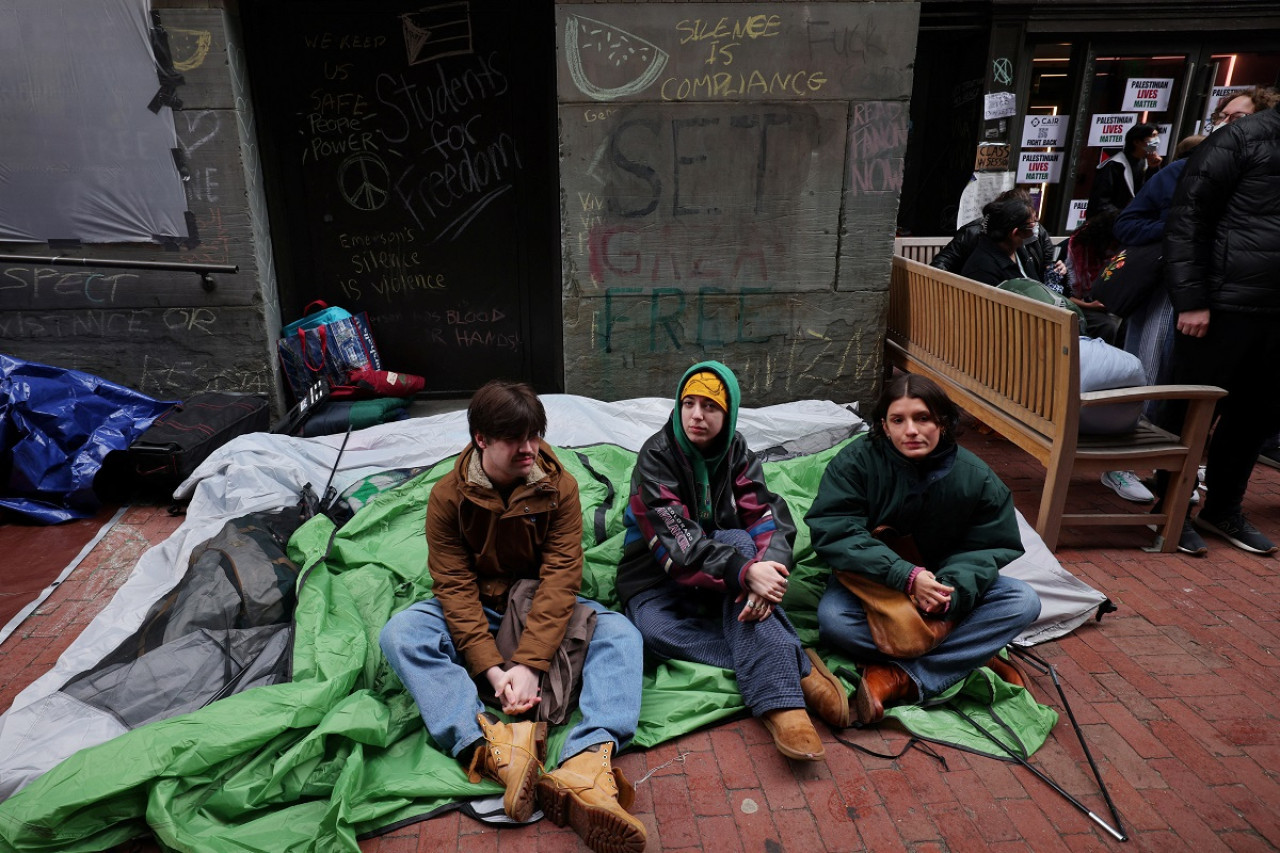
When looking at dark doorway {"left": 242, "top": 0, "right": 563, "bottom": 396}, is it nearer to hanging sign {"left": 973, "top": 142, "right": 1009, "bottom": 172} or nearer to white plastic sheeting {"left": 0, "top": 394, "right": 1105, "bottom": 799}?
white plastic sheeting {"left": 0, "top": 394, "right": 1105, "bottom": 799}

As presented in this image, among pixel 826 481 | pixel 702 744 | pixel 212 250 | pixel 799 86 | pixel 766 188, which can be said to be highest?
pixel 799 86

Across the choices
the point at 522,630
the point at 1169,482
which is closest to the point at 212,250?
the point at 522,630

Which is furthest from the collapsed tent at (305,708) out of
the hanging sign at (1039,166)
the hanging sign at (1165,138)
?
the hanging sign at (1165,138)

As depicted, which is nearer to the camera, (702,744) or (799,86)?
(702,744)

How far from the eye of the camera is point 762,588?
2.67m

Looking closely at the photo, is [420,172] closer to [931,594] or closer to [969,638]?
[931,594]

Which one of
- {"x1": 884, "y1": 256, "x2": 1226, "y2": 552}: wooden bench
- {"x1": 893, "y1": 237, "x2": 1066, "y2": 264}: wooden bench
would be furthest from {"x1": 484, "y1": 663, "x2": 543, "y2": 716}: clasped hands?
{"x1": 893, "y1": 237, "x2": 1066, "y2": 264}: wooden bench

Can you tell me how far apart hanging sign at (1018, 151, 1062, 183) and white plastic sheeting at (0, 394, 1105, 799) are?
3.93 meters

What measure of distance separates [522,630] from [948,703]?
5.09 feet

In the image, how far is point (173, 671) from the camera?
2.63 metres

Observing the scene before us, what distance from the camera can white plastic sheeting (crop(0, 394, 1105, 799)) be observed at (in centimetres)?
240

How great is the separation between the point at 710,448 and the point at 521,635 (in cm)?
97

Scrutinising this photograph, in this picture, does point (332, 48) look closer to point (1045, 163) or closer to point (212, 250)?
point (212, 250)

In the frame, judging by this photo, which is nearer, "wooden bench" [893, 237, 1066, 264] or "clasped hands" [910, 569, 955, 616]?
"clasped hands" [910, 569, 955, 616]
